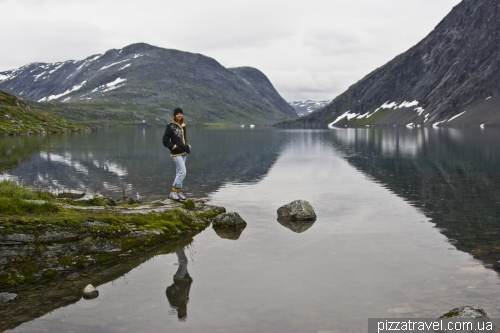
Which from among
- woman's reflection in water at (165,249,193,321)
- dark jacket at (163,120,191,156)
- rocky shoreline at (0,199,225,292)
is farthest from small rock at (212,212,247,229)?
woman's reflection in water at (165,249,193,321)

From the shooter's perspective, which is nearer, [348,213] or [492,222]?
[492,222]

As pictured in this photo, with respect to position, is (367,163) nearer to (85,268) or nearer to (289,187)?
(289,187)

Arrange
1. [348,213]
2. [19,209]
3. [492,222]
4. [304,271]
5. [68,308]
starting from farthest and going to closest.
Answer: [348,213]
[492,222]
[19,209]
[304,271]
[68,308]

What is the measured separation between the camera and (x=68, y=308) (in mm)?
11016

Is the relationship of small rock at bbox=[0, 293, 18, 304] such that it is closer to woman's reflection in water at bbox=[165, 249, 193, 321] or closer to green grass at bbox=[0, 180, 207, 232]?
green grass at bbox=[0, 180, 207, 232]

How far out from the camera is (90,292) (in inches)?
461

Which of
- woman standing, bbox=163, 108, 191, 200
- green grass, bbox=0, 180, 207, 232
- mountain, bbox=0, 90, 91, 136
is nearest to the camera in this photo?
green grass, bbox=0, 180, 207, 232

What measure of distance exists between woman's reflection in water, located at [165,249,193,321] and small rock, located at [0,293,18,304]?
12.5 ft

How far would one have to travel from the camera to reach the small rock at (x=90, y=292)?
1165 cm

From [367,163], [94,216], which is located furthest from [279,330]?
[367,163]

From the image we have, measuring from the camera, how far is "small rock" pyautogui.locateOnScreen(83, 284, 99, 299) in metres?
11.6

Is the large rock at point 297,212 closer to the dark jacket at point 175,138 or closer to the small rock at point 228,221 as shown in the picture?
the small rock at point 228,221

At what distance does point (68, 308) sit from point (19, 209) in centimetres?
551

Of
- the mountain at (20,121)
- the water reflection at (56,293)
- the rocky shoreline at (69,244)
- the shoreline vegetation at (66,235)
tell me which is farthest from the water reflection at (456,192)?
the mountain at (20,121)
